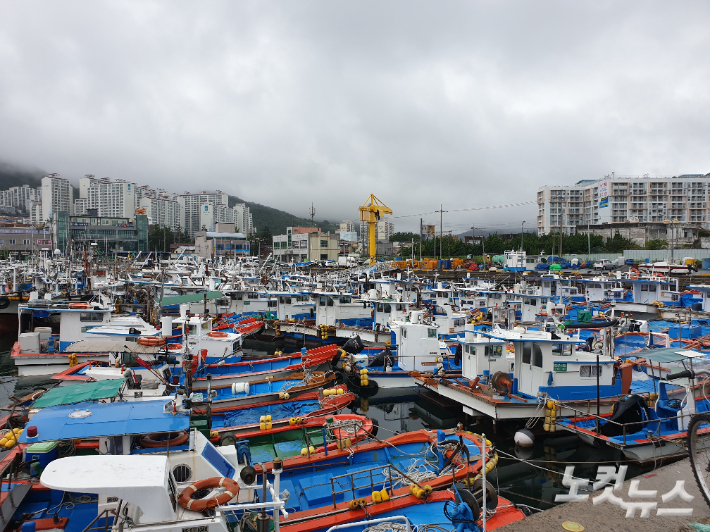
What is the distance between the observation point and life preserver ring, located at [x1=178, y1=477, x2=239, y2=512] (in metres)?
5.34

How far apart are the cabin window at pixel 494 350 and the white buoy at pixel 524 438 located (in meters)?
3.13

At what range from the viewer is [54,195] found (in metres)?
158

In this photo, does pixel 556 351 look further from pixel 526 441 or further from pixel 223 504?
pixel 223 504

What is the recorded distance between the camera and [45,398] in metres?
8.34

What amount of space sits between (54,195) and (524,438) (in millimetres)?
188276

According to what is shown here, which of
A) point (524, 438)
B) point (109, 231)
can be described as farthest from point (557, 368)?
point (109, 231)

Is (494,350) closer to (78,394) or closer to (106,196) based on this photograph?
(78,394)

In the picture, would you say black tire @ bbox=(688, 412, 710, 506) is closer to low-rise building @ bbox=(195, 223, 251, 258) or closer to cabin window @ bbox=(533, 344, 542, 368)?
cabin window @ bbox=(533, 344, 542, 368)

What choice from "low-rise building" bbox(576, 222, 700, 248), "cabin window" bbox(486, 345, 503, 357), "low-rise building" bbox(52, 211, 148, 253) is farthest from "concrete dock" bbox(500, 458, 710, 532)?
"low-rise building" bbox(52, 211, 148, 253)

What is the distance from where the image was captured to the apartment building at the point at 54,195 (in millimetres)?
155750

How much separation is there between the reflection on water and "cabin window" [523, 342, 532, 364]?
2.19 meters

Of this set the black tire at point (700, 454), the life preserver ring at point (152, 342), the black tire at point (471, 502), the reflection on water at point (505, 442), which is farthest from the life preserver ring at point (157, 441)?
the life preserver ring at point (152, 342)

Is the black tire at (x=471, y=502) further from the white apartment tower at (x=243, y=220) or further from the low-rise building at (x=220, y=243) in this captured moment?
the white apartment tower at (x=243, y=220)

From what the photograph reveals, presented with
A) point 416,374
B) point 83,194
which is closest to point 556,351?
point 416,374
